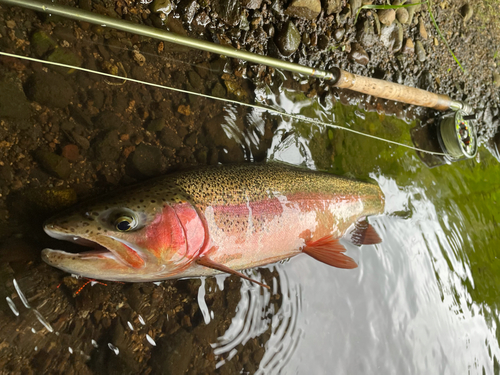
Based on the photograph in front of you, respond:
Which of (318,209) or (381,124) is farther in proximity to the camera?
(381,124)

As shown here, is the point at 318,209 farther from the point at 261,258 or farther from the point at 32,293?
the point at 32,293

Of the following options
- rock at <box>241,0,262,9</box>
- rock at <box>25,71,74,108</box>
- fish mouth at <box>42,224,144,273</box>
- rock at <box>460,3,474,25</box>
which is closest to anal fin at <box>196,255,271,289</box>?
fish mouth at <box>42,224,144,273</box>

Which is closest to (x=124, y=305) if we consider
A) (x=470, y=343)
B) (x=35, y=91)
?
(x=35, y=91)

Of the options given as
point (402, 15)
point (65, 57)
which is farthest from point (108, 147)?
point (402, 15)

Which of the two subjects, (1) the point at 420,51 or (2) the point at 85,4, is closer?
(2) the point at 85,4

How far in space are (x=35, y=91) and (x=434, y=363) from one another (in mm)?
3990

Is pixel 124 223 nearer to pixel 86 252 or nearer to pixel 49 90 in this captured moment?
pixel 86 252

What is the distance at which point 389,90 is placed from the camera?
3066 mm

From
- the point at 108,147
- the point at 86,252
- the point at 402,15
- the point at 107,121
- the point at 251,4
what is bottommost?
the point at 86,252

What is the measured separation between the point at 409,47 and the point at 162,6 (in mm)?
2761

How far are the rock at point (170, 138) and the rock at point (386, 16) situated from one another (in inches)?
102

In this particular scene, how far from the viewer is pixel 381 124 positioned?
336 centimetres

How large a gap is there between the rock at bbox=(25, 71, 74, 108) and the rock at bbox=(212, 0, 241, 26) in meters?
1.24

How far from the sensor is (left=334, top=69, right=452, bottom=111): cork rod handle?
9.16ft
